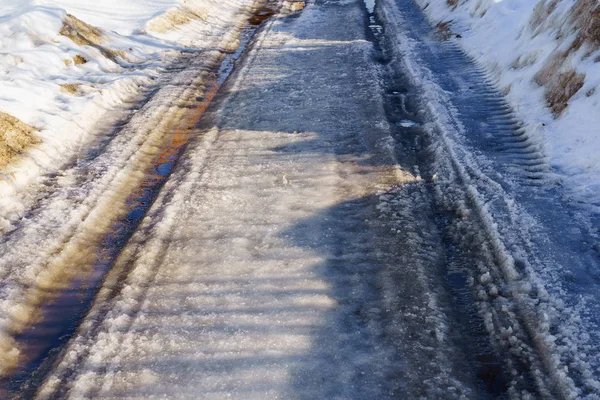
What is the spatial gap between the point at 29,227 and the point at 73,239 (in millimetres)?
559

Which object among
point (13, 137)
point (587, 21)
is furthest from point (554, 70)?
point (13, 137)

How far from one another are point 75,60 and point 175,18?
461cm

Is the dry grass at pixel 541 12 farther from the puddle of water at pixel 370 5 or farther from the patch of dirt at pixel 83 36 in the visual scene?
the patch of dirt at pixel 83 36

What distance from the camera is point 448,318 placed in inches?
161

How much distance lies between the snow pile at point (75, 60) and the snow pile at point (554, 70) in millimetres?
6396

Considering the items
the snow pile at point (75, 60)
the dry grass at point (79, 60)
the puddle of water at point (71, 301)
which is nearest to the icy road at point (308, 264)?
the puddle of water at point (71, 301)

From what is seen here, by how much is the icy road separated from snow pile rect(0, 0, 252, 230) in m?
0.45

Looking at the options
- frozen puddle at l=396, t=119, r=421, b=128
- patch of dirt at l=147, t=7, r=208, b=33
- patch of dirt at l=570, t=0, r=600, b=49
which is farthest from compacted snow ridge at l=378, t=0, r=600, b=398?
patch of dirt at l=147, t=7, r=208, b=33

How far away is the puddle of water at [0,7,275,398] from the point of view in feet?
12.6

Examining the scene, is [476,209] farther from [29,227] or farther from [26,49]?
[26,49]

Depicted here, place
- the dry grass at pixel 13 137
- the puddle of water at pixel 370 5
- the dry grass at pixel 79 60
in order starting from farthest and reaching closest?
the puddle of water at pixel 370 5, the dry grass at pixel 79 60, the dry grass at pixel 13 137

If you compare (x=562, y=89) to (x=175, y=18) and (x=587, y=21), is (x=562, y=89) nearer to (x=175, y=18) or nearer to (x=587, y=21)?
(x=587, y=21)

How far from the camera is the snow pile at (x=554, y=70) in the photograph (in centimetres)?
579

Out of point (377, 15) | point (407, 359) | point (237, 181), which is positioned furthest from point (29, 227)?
point (377, 15)
